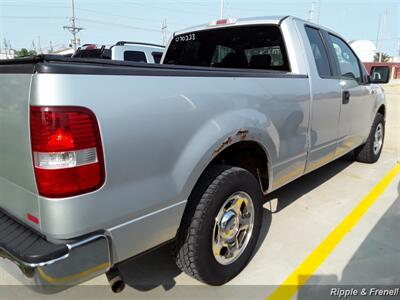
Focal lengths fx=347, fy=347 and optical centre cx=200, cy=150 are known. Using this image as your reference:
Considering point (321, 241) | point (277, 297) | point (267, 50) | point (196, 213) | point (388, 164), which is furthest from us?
point (388, 164)

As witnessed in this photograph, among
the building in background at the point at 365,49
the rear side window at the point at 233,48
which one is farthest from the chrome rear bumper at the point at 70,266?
the building in background at the point at 365,49

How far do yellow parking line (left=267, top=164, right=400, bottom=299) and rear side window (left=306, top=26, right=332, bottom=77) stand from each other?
1.54 metres

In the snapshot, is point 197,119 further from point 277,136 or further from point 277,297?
point 277,297

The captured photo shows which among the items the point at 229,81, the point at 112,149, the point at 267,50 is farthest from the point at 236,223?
the point at 267,50

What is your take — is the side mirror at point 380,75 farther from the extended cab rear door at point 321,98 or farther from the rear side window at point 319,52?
the rear side window at point 319,52

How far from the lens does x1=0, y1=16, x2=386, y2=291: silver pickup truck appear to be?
153cm

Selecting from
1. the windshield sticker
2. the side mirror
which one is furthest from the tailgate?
the side mirror

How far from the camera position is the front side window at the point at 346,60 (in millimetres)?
4129

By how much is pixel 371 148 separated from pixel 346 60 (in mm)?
1782

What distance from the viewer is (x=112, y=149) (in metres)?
1.62

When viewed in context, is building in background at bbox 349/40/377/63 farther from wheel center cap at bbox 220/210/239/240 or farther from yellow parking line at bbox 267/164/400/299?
wheel center cap at bbox 220/210/239/240

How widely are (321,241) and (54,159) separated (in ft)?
8.39

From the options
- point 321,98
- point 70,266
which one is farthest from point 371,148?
point 70,266

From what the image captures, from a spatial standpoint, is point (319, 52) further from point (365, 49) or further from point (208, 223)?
point (365, 49)
